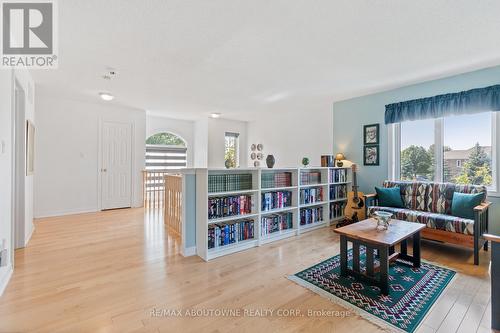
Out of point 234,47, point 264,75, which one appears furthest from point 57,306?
point 264,75

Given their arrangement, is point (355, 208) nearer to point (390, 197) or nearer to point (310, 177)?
point (390, 197)

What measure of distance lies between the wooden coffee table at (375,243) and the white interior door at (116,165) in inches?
204

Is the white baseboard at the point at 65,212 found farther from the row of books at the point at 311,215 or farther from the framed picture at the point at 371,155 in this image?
the framed picture at the point at 371,155

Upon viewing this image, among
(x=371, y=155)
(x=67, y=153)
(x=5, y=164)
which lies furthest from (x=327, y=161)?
(x=67, y=153)

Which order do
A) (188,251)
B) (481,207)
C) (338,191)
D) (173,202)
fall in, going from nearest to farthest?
(481,207) → (188,251) → (173,202) → (338,191)

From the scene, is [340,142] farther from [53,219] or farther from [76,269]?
[53,219]

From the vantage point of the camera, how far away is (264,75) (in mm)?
3660

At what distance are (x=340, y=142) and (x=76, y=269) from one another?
4806mm

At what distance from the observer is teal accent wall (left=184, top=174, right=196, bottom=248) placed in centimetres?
296

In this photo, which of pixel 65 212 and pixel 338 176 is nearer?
pixel 338 176

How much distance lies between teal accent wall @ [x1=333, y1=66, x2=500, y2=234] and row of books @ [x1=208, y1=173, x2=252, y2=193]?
2.59 meters

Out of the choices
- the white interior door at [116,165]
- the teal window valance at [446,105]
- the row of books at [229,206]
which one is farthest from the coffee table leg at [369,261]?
the white interior door at [116,165]

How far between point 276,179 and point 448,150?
109 inches

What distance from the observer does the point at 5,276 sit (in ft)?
7.14
